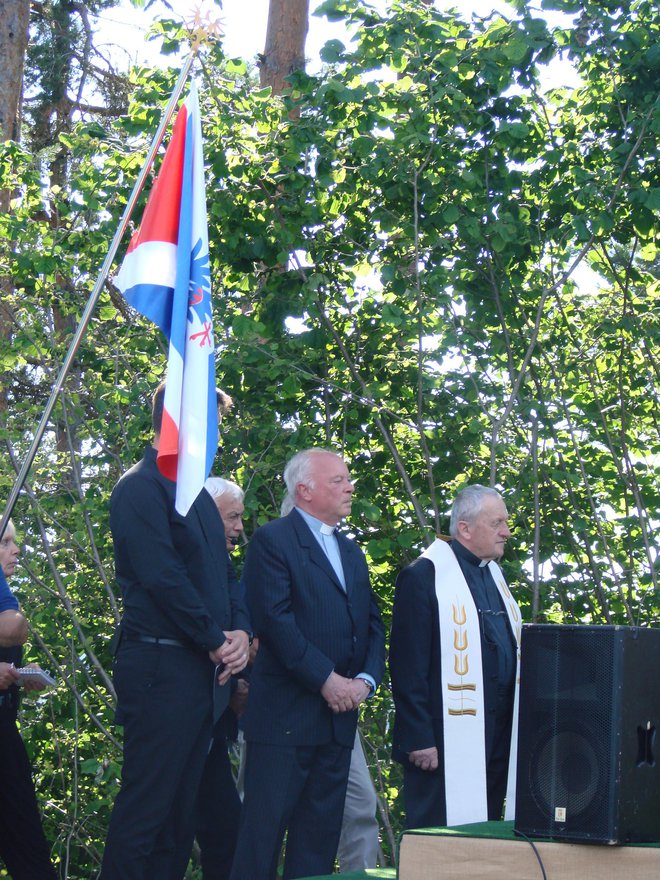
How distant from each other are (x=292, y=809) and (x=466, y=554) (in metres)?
1.38

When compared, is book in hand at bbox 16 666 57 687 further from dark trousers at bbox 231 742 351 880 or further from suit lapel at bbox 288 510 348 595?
suit lapel at bbox 288 510 348 595

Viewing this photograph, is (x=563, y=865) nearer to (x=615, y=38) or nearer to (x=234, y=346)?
(x=234, y=346)

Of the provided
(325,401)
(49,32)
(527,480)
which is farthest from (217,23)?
(49,32)

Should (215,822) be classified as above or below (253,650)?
below

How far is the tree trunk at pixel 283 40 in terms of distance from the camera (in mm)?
9258

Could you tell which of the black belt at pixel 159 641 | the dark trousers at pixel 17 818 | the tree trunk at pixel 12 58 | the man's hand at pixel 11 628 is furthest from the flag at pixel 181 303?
the tree trunk at pixel 12 58

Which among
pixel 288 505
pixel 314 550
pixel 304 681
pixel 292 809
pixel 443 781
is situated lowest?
pixel 292 809

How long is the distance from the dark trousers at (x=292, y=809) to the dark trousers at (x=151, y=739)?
1.19 feet

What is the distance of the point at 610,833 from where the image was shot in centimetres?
291

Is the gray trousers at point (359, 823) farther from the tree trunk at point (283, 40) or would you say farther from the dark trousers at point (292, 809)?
the tree trunk at point (283, 40)

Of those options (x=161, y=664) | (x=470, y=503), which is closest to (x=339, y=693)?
(x=161, y=664)

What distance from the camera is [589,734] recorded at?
300 centimetres

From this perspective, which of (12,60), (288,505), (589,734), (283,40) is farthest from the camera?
(12,60)

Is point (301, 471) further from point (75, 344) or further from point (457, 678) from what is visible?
point (75, 344)
